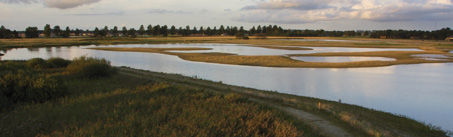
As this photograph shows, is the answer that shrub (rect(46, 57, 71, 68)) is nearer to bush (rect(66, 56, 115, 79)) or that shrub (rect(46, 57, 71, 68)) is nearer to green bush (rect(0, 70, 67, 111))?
bush (rect(66, 56, 115, 79))

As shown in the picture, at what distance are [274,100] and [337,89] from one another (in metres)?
8.95

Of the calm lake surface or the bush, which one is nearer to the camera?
the calm lake surface

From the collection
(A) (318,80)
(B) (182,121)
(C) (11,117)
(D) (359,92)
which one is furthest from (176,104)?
(A) (318,80)

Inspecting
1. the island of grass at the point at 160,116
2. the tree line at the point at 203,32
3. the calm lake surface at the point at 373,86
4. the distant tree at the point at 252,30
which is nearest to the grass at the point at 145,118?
the island of grass at the point at 160,116

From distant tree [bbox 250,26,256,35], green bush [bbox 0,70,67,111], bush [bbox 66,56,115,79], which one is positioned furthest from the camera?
distant tree [bbox 250,26,256,35]

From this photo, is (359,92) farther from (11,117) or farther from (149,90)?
(11,117)

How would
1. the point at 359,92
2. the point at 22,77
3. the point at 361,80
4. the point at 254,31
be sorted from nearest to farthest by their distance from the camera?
the point at 22,77, the point at 359,92, the point at 361,80, the point at 254,31

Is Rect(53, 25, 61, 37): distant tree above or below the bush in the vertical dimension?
above

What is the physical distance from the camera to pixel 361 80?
77.9ft

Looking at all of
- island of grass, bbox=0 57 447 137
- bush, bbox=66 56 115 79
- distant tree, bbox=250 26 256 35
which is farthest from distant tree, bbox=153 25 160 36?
island of grass, bbox=0 57 447 137

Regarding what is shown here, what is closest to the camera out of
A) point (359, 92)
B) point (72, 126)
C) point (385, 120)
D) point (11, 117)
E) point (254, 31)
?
point (72, 126)

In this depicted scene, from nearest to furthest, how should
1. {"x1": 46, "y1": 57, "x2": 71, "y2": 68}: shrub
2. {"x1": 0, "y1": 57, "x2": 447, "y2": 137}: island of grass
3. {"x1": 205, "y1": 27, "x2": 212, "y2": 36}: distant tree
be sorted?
{"x1": 0, "y1": 57, "x2": 447, "y2": 137}: island of grass
{"x1": 46, "y1": 57, "x2": 71, "y2": 68}: shrub
{"x1": 205, "y1": 27, "x2": 212, "y2": 36}: distant tree

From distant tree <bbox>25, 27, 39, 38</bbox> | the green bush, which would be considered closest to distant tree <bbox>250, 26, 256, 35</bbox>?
distant tree <bbox>25, 27, 39, 38</bbox>

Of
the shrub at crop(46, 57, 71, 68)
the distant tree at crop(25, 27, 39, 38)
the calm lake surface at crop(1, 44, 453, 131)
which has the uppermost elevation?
the distant tree at crop(25, 27, 39, 38)
